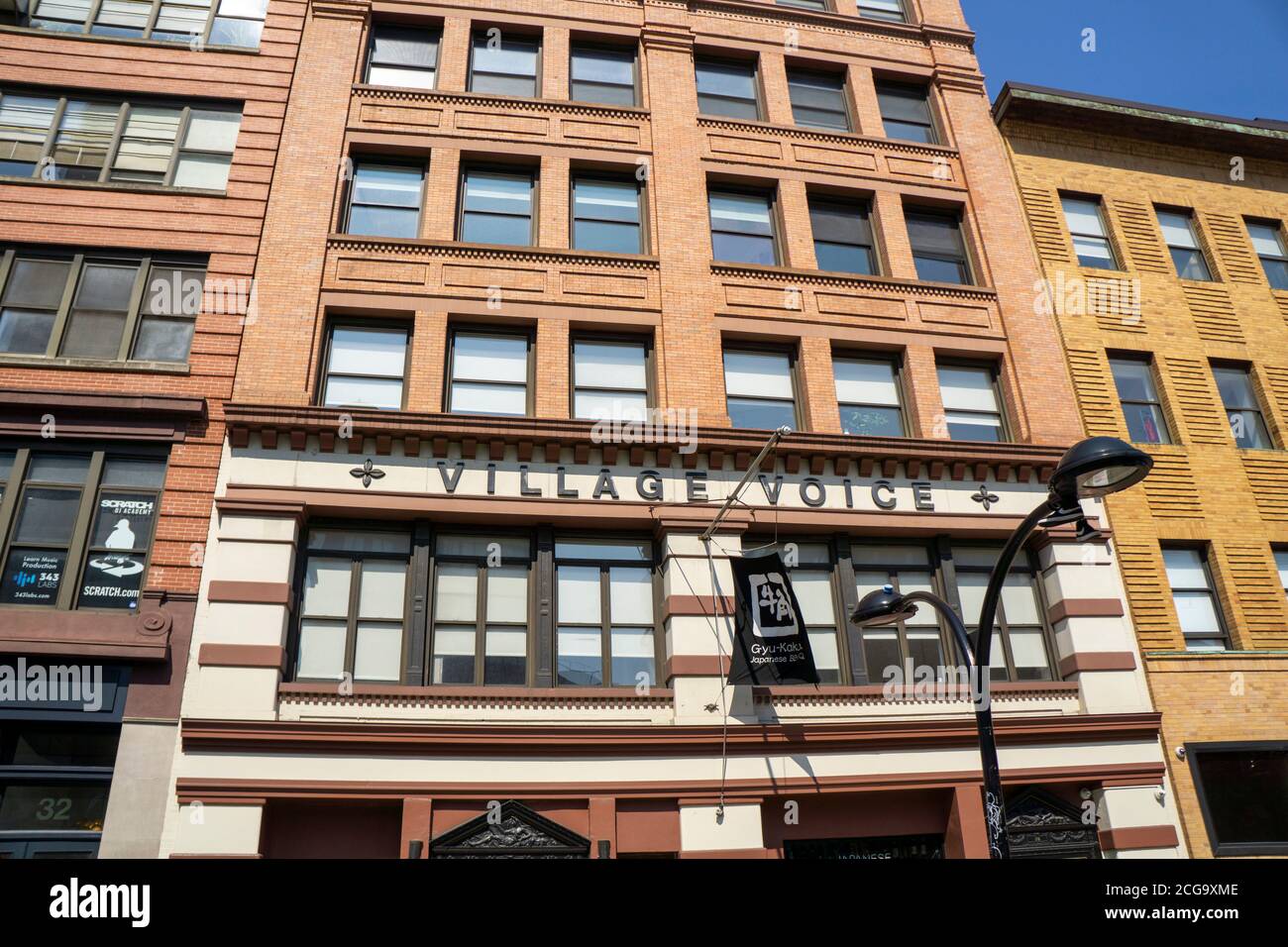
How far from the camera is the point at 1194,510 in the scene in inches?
699

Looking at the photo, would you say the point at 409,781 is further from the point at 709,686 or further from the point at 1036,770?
the point at 1036,770

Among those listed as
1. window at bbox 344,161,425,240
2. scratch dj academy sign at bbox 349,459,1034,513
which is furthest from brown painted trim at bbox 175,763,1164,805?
window at bbox 344,161,425,240

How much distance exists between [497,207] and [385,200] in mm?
2290

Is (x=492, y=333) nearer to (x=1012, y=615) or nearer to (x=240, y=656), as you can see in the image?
(x=240, y=656)

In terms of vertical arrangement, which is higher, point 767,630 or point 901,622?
point 901,622

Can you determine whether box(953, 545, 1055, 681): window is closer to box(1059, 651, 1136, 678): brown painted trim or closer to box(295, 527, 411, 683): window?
box(1059, 651, 1136, 678): brown painted trim

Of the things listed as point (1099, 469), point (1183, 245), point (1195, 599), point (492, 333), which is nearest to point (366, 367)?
point (492, 333)

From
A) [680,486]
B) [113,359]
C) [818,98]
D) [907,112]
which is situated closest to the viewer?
[113,359]

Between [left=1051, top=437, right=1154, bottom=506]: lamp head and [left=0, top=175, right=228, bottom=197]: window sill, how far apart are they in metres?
15.9

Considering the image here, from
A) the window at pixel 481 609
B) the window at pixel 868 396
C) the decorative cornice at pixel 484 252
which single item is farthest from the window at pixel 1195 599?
the window at pixel 481 609

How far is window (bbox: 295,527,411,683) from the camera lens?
1394 cm

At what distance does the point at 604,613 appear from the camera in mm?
14977

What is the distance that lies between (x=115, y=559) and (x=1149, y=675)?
1794 cm

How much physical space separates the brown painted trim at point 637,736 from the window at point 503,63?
1405 cm
